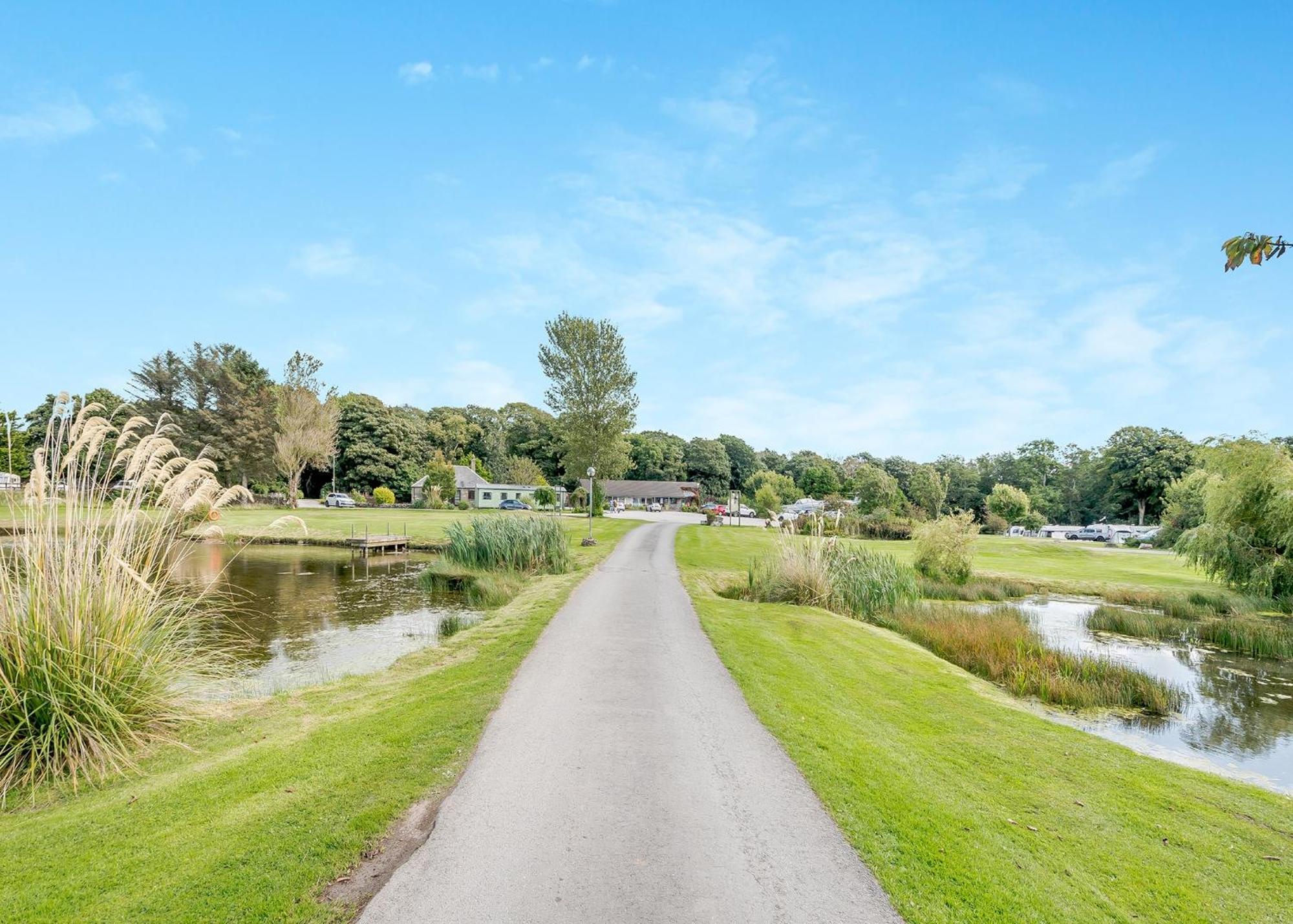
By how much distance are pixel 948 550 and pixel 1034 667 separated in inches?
499

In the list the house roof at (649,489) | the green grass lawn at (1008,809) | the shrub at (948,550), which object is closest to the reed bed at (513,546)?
the green grass lawn at (1008,809)

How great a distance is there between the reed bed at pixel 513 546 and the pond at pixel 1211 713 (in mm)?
15398

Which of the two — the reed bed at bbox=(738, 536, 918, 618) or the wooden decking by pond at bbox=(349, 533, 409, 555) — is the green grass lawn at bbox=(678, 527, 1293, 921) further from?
the wooden decking by pond at bbox=(349, 533, 409, 555)

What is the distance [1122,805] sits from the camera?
5.45 m

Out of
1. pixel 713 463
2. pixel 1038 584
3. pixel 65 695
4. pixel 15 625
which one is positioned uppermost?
pixel 713 463

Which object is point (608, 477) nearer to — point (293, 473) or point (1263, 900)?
point (293, 473)

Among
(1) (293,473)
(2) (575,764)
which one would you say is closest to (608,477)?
(1) (293,473)

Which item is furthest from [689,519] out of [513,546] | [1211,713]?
[1211,713]

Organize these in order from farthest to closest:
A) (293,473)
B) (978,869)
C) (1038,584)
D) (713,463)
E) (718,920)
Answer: (713,463)
(293,473)
(1038,584)
(978,869)
(718,920)

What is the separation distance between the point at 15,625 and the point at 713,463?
298ft

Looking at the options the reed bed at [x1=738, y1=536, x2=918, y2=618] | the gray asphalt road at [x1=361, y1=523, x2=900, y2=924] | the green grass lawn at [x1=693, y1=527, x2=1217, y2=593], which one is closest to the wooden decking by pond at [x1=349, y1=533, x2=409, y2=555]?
the green grass lawn at [x1=693, y1=527, x2=1217, y2=593]

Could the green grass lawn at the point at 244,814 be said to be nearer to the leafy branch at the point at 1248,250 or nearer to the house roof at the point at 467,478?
the leafy branch at the point at 1248,250

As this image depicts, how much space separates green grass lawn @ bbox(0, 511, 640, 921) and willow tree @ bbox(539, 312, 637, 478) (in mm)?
38237

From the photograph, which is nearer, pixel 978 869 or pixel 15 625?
pixel 978 869
